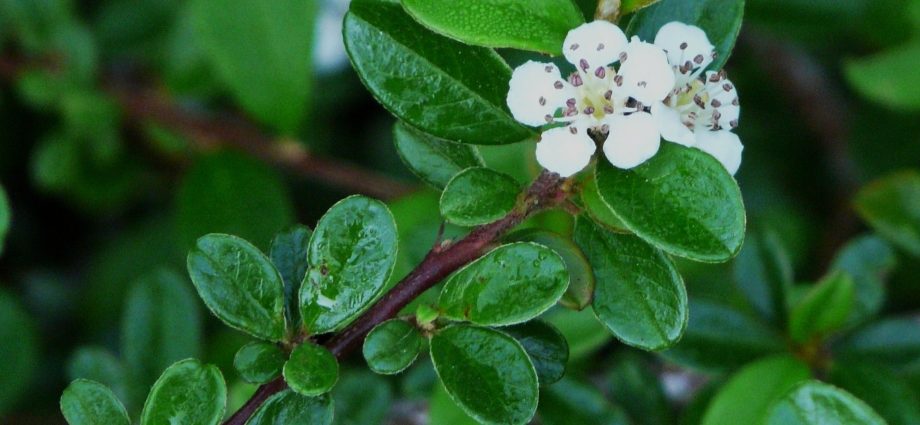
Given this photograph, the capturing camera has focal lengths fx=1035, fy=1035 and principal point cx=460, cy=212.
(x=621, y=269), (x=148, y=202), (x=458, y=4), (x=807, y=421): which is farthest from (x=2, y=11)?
(x=807, y=421)

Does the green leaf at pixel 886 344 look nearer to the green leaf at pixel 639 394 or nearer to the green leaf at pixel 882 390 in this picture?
the green leaf at pixel 882 390

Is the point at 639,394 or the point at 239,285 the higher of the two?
the point at 239,285

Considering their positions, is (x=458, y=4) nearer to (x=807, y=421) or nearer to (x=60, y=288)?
(x=807, y=421)

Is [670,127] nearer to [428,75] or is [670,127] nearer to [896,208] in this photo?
[428,75]

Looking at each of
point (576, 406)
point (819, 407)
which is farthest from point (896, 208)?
point (819, 407)

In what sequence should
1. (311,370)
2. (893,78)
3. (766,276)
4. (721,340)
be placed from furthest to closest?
(893,78) → (766,276) → (721,340) → (311,370)

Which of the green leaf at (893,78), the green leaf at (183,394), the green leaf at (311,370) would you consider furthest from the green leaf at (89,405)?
the green leaf at (893,78)
